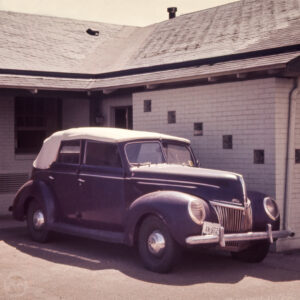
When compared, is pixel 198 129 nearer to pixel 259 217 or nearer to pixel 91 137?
pixel 91 137

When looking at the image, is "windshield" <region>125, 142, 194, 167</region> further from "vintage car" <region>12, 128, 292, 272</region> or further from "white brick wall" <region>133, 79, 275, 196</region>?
"white brick wall" <region>133, 79, 275, 196</region>

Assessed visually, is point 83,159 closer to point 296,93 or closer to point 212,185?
point 212,185

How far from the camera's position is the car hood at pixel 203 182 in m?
7.76

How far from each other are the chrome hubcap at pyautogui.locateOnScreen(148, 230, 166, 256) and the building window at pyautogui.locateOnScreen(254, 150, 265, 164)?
2994 mm

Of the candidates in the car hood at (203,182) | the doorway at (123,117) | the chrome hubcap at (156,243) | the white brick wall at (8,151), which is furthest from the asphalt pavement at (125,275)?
the doorway at (123,117)

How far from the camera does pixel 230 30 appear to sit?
12.8 m

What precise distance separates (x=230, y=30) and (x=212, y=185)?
596 cm

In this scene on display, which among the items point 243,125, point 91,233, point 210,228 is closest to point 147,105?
point 243,125

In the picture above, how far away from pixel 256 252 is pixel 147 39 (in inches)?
340

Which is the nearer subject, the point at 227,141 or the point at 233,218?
the point at 233,218

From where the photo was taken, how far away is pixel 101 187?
884 centimetres

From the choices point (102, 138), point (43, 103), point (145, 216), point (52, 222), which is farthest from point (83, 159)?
point (43, 103)

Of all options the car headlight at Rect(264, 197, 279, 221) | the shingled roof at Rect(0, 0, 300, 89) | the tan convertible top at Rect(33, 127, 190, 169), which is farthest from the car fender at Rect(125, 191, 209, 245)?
the shingled roof at Rect(0, 0, 300, 89)

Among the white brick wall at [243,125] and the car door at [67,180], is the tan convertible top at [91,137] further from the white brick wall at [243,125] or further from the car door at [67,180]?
the white brick wall at [243,125]
